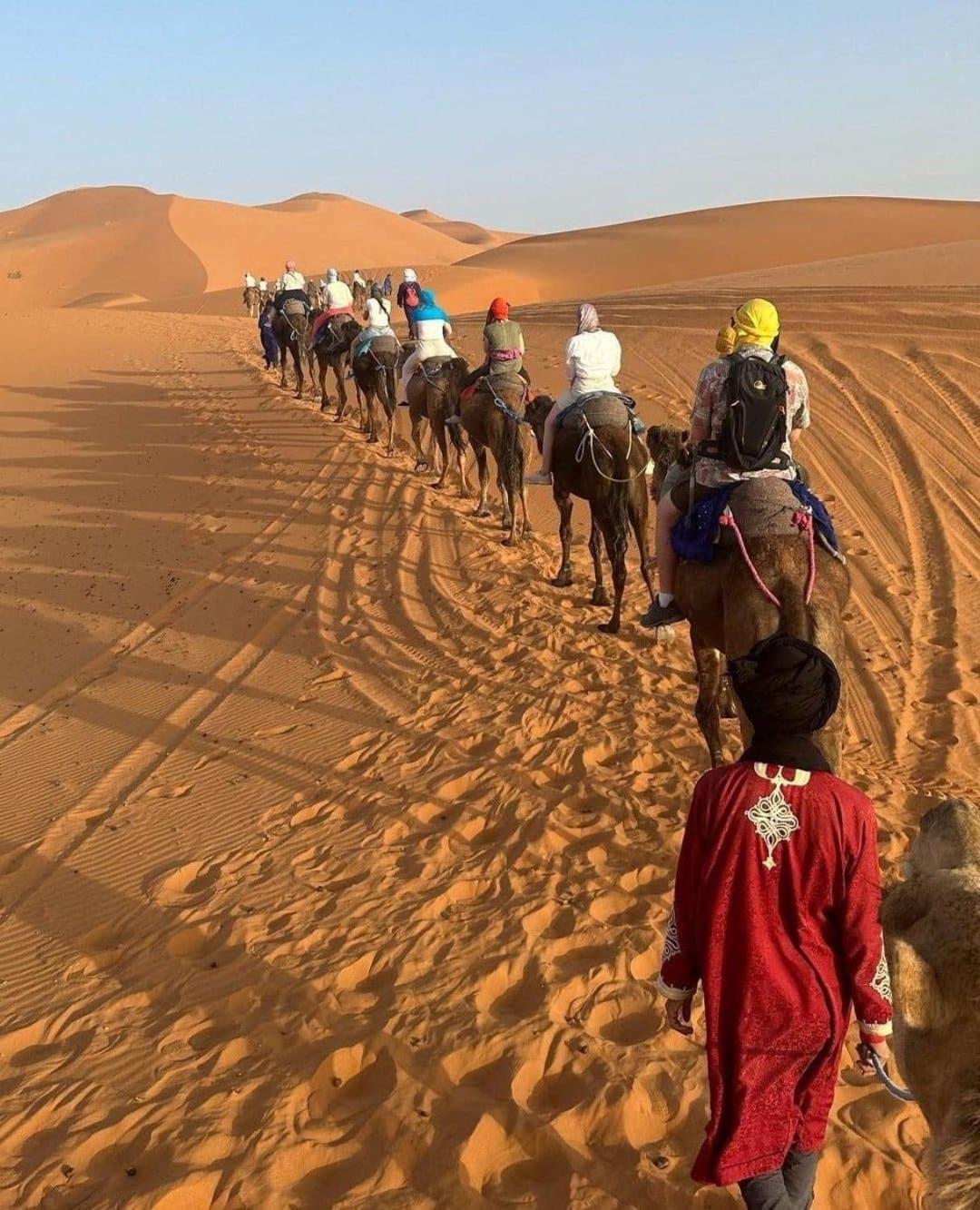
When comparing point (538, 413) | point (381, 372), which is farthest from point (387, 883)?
point (381, 372)

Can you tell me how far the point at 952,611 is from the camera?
8.38 m

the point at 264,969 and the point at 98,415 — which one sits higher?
the point at 98,415

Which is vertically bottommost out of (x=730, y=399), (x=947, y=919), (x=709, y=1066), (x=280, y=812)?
(x=280, y=812)

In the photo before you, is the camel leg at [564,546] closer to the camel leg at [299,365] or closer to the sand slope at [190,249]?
the camel leg at [299,365]

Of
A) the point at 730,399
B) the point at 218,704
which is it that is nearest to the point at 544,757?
the point at 730,399

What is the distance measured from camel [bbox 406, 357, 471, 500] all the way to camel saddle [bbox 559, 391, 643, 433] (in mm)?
4196

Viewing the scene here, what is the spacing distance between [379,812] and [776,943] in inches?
161

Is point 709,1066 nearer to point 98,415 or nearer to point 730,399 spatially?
point 730,399

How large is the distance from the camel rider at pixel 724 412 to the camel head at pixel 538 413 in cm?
482

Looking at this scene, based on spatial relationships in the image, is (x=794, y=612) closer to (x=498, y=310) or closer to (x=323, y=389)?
(x=498, y=310)

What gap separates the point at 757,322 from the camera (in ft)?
17.0

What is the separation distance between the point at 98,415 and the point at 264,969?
20.9 meters

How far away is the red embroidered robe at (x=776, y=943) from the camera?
2.37 m

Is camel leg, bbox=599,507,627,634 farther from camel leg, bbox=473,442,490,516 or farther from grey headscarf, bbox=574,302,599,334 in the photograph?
camel leg, bbox=473,442,490,516
